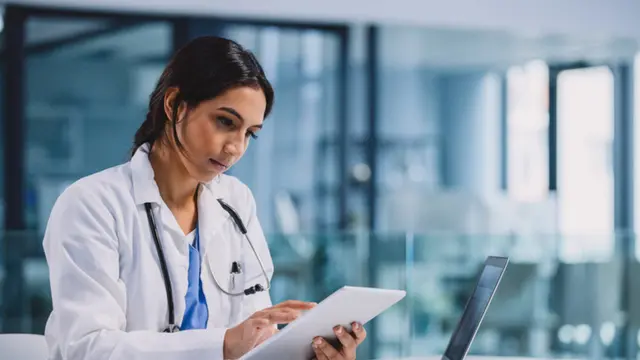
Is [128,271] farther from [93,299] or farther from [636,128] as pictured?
[636,128]

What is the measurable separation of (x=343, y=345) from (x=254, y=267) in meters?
0.51

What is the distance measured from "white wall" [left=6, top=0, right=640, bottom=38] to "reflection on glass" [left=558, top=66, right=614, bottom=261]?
112 cm

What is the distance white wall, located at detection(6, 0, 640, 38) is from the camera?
539 centimetres

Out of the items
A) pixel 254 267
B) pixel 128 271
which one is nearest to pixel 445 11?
pixel 254 267

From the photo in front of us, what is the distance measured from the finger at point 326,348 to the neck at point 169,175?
0.52 metres

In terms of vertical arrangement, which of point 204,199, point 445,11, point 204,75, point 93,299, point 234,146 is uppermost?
point 445,11

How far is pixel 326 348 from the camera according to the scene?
5.69ft

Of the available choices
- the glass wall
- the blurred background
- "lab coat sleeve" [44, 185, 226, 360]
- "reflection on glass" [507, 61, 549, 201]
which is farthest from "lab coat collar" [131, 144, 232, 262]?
"reflection on glass" [507, 61, 549, 201]

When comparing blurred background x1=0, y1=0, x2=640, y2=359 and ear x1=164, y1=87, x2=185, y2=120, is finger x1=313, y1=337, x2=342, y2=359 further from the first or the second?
blurred background x1=0, y1=0, x2=640, y2=359

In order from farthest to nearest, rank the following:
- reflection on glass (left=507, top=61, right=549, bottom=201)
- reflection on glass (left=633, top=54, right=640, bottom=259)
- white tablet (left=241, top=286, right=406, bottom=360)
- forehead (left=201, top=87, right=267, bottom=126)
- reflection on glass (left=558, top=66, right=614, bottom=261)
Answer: reflection on glass (left=507, top=61, right=549, bottom=201) < reflection on glass (left=558, top=66, right=614, bottom=261) < reflection on glass (left=633, top=54, right=640, bottom=259) < forehead (left=201, top=87, right=267, bottom=126) < white tablet (left=241, top=286, right=406, bottom=360)

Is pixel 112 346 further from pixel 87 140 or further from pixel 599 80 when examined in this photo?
pixel 599 80

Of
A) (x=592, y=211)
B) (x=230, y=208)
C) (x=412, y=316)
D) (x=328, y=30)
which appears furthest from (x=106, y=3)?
(x=592, y=211)

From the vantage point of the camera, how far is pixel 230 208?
218cm

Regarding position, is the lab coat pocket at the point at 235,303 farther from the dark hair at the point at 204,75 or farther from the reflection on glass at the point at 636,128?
the reflection on glass at the point at 636,128
